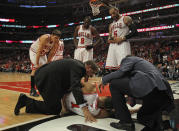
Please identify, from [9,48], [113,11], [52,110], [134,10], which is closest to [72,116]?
[52,110]

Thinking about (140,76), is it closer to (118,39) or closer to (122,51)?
(122,51)

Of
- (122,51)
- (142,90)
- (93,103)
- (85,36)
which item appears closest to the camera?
(142,90)

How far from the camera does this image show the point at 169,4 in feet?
74.4

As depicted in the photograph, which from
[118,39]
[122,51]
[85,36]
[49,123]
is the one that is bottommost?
[49,123]

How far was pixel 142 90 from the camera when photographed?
1.97m

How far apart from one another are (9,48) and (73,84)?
33.8 meters

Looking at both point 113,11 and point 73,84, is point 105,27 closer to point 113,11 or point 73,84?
point 113,11

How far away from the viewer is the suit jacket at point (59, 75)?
97.9 inches

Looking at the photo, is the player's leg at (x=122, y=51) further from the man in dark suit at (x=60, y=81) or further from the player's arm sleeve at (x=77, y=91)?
the player's arm sleeve at (x=77, y=91)

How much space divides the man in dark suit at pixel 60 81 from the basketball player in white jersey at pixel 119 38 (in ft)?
4.67

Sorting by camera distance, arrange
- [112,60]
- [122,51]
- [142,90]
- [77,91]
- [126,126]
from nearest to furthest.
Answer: [142,90], [126,126], [77,91], [122,51], [112,60]

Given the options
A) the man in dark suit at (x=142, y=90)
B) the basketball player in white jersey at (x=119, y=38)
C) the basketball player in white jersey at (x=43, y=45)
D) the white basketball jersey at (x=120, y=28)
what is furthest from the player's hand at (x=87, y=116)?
the white basketball jersey at (x=120, y=28)

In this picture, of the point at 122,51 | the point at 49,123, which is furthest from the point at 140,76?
the point at 122,51

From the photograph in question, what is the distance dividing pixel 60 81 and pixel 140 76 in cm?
115
